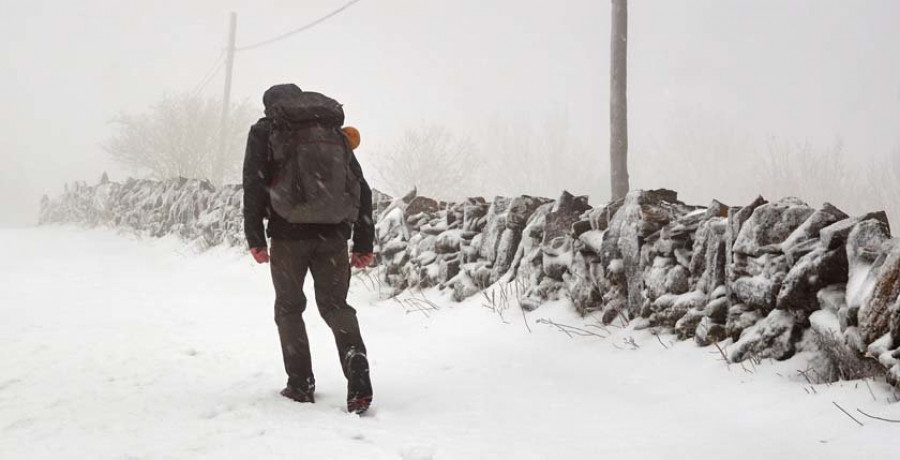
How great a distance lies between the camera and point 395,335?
5258 millimetres

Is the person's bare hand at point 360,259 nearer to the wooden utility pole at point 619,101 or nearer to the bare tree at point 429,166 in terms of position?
the wooden utility pole at point 619,101

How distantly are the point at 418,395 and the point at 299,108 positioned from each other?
1735 mm

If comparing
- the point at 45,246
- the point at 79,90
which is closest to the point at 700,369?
the point at 45,246

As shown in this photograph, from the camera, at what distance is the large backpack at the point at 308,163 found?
302 centimetres

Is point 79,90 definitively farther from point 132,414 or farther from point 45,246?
point 132,414

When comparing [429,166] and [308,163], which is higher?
[308,163]

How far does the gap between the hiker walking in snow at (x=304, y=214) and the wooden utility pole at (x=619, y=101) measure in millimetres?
6678

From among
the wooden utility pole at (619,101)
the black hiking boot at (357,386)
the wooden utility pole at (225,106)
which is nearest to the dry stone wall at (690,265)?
the black hiking boot at (357,386)

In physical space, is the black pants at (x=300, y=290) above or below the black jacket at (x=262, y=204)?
below

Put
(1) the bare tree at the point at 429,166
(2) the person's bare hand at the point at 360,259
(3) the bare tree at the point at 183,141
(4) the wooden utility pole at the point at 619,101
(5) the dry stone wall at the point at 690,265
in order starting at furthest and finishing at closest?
(1) the bare tree at the point at 429,166 → (3) the bare tree at the point at 183,141 → (4) the wooden utility pole at the point at 619,101 → (2) the person's bare hand at the point at 360,259 → (5) the dry stone wall at the point at 690,265

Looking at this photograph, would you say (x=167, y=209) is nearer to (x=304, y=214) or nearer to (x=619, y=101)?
(x=619, y=101)

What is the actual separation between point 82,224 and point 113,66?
122m

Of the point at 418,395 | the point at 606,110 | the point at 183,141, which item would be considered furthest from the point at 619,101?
the point at 606,110

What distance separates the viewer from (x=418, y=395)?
11.5 feet
